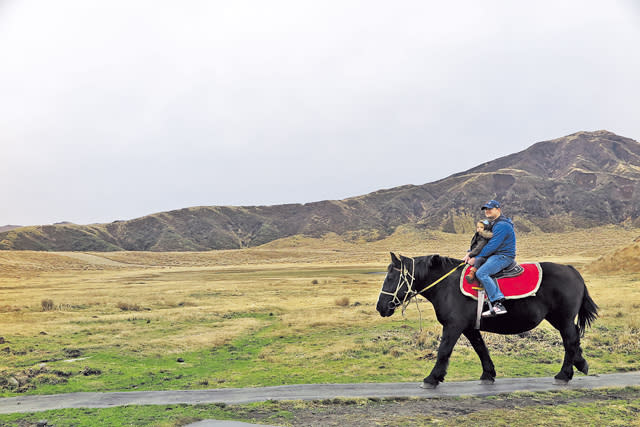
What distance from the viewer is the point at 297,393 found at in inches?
395

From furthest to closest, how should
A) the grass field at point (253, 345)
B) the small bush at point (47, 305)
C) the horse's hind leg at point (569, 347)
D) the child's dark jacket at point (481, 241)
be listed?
the small bush at point (47, 305) → the grass field at point (253, 345) → the horse's hind leg at point (569, 347) → the child's dark jacket at point (481, 241)

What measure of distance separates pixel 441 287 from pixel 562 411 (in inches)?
126

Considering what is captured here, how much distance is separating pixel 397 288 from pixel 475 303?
1.70 m

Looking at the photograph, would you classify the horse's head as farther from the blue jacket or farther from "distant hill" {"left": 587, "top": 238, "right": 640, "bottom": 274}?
"distant hill" {"left": 587, "top": 238, "right": 640, "bottom": 274}

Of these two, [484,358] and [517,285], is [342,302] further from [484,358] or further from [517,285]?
[517,285]

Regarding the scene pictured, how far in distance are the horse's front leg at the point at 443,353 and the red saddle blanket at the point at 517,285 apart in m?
0.88

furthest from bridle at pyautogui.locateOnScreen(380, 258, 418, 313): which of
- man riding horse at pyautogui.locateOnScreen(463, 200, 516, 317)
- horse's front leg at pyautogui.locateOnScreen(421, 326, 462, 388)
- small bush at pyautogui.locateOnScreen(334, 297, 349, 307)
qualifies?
small bush at pyautogui.locateOnScreen(334, 297, 349, 307)

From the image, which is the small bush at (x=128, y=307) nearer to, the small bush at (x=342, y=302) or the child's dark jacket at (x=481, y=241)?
the small bush at (x=342, y=302)

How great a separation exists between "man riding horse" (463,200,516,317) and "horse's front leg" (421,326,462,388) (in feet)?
2.56

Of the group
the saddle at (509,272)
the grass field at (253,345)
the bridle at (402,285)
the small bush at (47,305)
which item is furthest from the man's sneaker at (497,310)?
the small bush at (47,305)

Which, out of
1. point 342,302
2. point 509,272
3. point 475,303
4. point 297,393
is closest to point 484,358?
point 475,303

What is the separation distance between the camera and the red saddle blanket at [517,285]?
9.59 m

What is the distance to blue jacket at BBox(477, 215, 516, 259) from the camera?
9.53 metres

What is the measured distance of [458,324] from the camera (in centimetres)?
954
